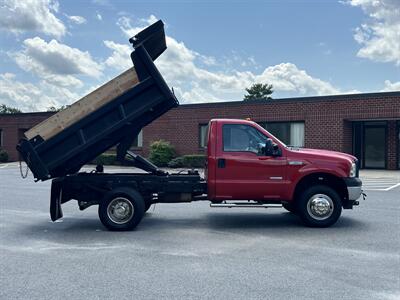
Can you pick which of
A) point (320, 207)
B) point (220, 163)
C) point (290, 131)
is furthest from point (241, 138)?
point (290, 131)

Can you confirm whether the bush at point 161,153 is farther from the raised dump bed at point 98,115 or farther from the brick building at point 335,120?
the raised dump bed at point 98,115

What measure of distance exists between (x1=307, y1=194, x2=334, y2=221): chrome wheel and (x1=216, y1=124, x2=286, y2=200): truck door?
62cm

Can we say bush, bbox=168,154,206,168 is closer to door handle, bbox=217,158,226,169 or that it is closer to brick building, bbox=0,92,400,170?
brick building, bbox=0,92,400,170

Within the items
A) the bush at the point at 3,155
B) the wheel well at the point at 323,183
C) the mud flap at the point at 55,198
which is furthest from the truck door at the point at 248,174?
the bush at the point at 3,155

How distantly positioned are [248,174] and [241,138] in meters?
0.70

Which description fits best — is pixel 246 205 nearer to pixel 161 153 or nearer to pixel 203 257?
pixel 203 257

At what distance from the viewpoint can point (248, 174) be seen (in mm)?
8125

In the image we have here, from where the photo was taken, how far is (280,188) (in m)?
8.13

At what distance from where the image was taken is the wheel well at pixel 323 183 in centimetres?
829

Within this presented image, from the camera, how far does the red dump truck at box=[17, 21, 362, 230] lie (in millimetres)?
7859

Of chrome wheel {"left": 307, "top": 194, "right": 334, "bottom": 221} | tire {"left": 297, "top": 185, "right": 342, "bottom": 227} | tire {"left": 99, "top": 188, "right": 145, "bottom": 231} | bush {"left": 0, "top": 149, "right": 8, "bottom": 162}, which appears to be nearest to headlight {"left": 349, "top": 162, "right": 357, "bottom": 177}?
tire {"left": 297, "top": 185, "right": 342, "bottom": 227}

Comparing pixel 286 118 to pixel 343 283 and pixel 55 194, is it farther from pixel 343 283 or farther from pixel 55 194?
pixel 343 283

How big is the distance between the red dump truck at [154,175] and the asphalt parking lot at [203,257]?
509 millimetres

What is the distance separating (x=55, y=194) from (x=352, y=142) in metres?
19.0
